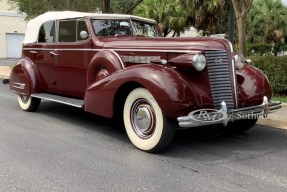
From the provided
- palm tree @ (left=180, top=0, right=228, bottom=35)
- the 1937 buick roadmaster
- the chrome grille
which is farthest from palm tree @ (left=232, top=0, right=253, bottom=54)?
palm tree @ (left=180, top=0, right=228, bottom=35)

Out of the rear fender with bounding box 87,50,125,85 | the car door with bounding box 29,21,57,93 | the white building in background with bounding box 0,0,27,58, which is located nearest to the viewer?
the rear fender with bounding box 87,50,125,85

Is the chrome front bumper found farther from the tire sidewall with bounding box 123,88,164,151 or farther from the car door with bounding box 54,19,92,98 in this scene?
the car door with bounding box 54,19,92,98

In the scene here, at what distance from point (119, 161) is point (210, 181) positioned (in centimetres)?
121

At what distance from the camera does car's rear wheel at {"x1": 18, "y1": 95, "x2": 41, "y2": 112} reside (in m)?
8.44

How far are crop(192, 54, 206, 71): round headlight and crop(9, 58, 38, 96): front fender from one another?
3969 mm

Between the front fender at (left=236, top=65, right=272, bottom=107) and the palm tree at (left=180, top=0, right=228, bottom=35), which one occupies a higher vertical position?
the palm tree at (left=180, top=0, right=228, bottom=35)

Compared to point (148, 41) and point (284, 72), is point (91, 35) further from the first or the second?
point (284, 72)

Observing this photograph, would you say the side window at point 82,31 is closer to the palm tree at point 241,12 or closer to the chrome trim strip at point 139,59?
the chrome trim strip at point 139,59

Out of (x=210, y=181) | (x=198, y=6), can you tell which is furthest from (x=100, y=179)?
(x=198, y=6)

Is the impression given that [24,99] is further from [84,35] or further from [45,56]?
[84,35]

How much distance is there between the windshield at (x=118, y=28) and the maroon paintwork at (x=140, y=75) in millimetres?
186

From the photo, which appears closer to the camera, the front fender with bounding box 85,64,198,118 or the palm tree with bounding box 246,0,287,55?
the front fender with bounding box 85,64,198,118

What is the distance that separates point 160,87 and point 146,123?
24.7 inches

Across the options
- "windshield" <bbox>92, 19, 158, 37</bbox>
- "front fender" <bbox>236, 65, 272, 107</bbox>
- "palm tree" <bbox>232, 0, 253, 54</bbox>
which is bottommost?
"front fender" <bbox>236, 65, 272, 107</bbox>
